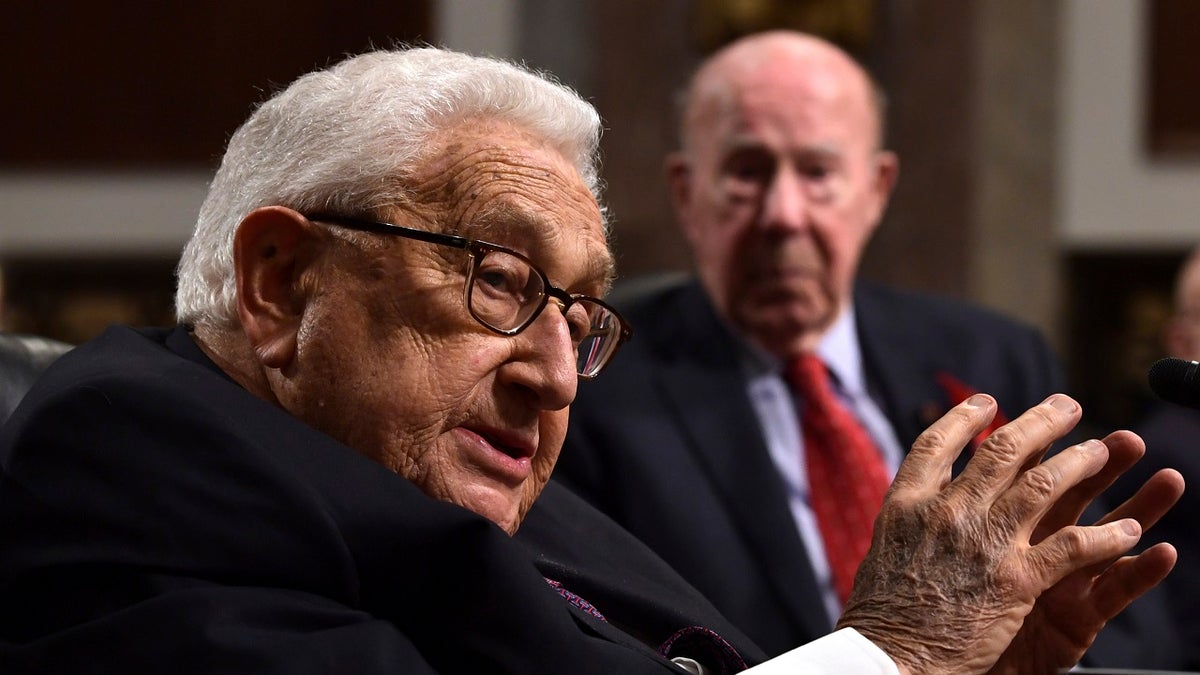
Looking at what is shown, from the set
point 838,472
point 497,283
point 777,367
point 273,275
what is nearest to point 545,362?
point 497,283

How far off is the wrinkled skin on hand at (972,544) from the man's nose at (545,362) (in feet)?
1.21

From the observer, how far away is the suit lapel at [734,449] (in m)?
2.64

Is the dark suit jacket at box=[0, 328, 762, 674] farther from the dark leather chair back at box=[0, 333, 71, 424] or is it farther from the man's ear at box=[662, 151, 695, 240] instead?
the man's ear at box=[662, 151, 695, 240]

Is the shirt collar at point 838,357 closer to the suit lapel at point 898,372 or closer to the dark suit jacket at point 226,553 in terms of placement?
the suit lapel at point 898,372

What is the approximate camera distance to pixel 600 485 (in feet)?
8.91

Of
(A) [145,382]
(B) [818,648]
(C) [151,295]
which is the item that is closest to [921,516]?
(B) [818,648]

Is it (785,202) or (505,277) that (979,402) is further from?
(785,202)

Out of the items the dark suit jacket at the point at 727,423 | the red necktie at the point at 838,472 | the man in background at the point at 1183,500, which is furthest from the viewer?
the man in background at the point at 1183,500

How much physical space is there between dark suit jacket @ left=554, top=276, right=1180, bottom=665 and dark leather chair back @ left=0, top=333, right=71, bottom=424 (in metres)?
1.01

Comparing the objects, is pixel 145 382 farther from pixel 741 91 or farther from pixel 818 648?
pixel 741 91

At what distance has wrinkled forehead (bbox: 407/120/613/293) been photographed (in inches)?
63.7

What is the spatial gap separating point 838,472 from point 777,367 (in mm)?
273

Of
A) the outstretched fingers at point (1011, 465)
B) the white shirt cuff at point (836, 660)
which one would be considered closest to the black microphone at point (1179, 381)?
the outstretched fingers at point (1011, 465)

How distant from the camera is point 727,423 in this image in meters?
2.85
